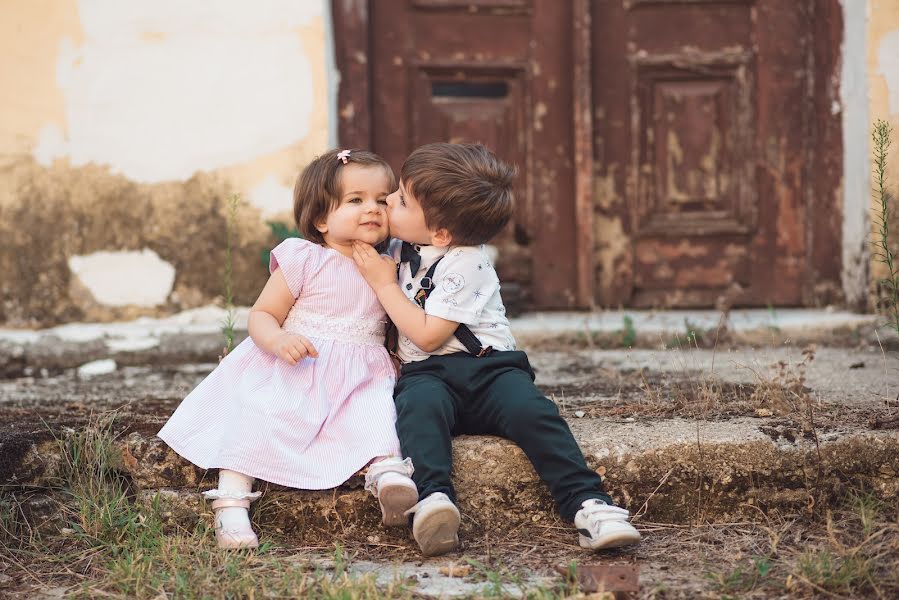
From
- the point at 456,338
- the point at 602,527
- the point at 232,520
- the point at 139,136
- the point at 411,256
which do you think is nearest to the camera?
the point at 602,527

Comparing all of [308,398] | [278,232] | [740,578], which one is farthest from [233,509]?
[278,232]

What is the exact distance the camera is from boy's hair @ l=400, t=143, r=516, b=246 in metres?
2.26

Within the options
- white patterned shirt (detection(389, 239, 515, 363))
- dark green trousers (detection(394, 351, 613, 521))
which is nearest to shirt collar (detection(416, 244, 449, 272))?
white patterned shirt (detection(389, 239, 515, 363))

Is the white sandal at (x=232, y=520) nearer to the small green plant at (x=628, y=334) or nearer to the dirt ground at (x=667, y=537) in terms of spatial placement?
the dirt ground at (x=667, y=537)

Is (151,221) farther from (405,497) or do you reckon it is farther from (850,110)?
(850,110)

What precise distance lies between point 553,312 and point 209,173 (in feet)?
5.53

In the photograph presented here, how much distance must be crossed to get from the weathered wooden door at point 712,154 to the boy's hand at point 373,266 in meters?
2.12

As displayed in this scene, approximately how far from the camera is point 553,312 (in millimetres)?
4273

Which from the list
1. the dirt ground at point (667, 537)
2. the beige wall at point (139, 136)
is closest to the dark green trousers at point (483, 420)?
the dirt ground at point (667, 537)

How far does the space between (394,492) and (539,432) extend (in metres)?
0.36

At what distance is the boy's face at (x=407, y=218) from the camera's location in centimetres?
230

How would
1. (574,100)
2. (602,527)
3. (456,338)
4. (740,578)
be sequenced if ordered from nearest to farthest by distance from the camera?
1. (740,578)
2. (602,527)
3. (456,338)
4. (574,100)

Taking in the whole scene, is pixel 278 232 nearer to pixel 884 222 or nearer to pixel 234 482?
pixel 234 482

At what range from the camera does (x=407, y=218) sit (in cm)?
230
